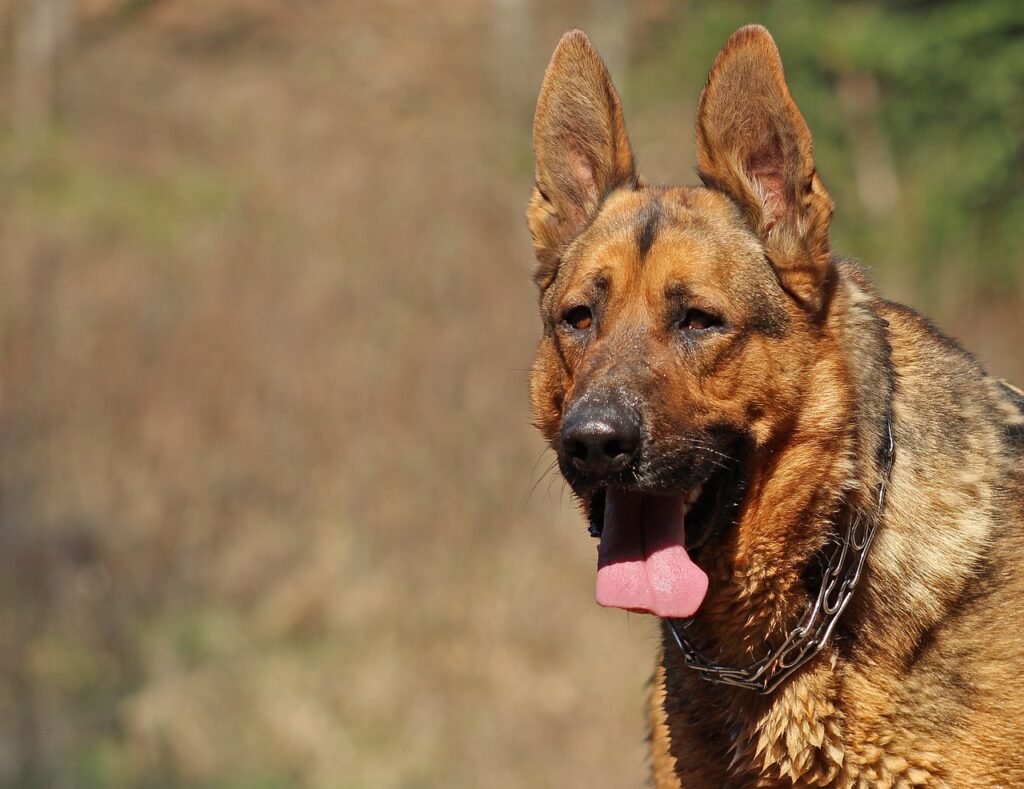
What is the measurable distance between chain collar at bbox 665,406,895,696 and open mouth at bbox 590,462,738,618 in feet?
0.91

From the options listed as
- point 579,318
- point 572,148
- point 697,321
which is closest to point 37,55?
point 572,148

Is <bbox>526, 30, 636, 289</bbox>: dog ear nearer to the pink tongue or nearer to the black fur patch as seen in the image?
the black fur patch

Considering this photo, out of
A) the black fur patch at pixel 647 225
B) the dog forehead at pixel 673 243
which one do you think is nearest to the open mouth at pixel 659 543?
the dog forehead at pixel 673 243

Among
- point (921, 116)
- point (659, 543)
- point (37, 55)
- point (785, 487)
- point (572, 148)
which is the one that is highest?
point (921, 116)

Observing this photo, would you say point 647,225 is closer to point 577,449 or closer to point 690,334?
point 690,334

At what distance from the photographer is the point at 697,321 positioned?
400 cm

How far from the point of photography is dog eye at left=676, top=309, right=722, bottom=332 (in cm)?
397

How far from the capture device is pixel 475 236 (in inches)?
661

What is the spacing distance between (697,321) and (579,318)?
41cm

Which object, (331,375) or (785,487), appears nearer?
(785,487)

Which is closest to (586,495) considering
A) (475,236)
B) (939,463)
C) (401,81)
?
(939,463)

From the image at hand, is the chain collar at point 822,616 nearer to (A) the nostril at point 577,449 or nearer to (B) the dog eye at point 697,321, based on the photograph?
(B) the dog eye at point 697,321

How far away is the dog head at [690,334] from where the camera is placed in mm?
3729

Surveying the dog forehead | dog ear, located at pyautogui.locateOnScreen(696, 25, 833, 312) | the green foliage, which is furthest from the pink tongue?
the green foliage
